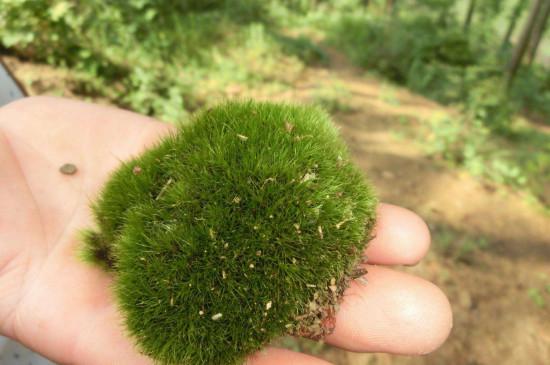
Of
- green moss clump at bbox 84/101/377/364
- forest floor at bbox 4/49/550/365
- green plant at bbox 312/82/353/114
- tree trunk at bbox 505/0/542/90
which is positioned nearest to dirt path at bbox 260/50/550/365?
forest floor at bbox 4/49/550/365

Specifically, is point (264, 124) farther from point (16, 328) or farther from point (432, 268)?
point (432, 268)

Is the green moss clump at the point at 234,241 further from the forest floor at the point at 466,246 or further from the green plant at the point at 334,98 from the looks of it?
the green plant at the point at 334,98

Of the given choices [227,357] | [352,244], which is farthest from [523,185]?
[227,357]

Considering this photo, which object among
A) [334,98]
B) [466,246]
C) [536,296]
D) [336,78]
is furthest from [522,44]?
[536,296]

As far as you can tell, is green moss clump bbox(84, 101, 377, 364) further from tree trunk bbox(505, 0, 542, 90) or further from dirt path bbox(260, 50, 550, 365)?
tree trunk bbox(505, 0, 542, 90)

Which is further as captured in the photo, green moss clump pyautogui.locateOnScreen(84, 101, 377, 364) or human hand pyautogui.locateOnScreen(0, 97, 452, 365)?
human hand pyautogui.locateOnScreen(0, 97, 452, 365)

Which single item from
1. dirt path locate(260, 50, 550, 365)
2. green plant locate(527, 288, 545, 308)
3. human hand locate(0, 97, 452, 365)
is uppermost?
human hand locate(0, 97, 452, 365)

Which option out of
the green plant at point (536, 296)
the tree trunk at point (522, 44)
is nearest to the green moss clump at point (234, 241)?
the green plant at point (536, 296)

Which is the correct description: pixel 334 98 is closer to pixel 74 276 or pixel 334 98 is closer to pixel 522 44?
pixel 74 276
